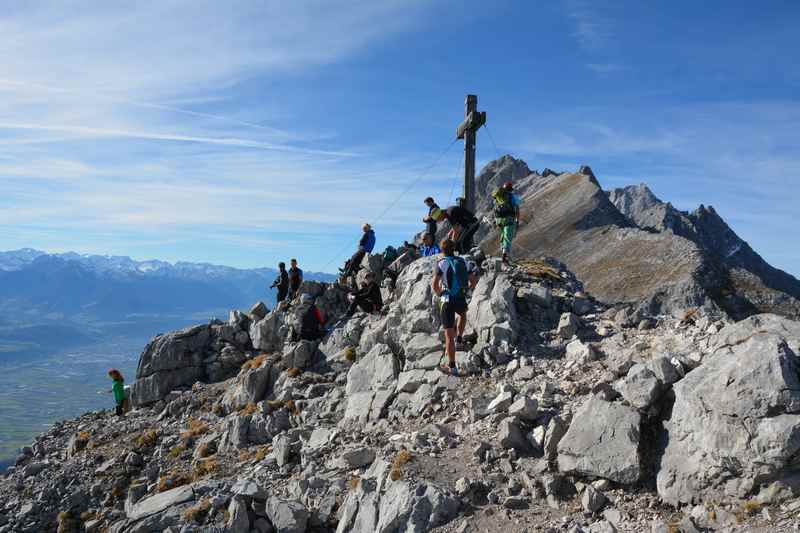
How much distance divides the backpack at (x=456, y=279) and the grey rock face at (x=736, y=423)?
20.4ft

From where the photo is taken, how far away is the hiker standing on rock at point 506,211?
20469 millimetres

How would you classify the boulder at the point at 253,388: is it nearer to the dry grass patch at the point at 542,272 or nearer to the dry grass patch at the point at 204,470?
the dry grass patch at the point at 204,470

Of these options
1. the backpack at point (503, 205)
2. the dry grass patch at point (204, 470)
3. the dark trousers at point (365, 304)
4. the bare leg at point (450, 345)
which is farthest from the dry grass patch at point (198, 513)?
the backpack at point (503, 205)

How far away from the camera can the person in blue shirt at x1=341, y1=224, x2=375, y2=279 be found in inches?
1012

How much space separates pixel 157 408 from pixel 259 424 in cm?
1130

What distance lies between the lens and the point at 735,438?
29.9 feet

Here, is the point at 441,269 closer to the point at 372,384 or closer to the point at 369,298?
the point at 372,384

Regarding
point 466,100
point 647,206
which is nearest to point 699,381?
point 466,100

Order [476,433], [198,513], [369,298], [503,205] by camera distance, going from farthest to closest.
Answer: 1. [369,298]
2. [503,205]
3. [198,513]
4. [476,433]

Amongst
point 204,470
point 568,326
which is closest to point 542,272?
point 568,326

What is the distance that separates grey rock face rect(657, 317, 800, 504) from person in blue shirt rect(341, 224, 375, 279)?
17259 mm

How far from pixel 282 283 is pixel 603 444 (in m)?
21.6

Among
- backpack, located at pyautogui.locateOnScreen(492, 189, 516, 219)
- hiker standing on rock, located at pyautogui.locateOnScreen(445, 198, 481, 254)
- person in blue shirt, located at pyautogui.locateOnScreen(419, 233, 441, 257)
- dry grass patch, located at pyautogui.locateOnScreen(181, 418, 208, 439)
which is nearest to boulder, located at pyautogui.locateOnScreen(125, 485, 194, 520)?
dry grass patch, located at pyautogui.locateOnScreen(181, 418, 208, 439)

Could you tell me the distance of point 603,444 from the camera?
1044cm
